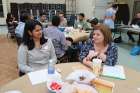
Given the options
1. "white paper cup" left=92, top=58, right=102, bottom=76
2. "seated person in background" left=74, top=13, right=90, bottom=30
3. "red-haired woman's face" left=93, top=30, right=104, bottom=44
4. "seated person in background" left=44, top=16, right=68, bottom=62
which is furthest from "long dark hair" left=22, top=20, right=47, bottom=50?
"seated person in background" left=74, top=13, right=90, bottom=30

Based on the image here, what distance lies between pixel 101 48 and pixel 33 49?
2.56 ft

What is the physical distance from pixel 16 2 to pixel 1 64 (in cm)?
587

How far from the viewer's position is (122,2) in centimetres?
815

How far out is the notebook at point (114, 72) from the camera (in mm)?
1756

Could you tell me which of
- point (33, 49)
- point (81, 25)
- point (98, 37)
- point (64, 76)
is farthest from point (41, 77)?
point (81, 25)

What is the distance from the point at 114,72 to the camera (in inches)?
72.4

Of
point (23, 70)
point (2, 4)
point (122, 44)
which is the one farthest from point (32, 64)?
point (2, 4)

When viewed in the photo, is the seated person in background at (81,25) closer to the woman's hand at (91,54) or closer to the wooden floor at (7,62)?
the wooden floor at (7,62)

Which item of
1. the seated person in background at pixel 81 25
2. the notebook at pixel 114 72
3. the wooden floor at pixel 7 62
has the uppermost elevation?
the seated person in background at pixel 81 25

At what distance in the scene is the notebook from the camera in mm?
1756

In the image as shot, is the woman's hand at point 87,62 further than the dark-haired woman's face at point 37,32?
No

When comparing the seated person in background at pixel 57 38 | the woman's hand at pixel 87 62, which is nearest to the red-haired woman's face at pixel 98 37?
the woman's hand at pixel 87 62

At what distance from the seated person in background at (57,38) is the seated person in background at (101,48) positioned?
1208 millimetres

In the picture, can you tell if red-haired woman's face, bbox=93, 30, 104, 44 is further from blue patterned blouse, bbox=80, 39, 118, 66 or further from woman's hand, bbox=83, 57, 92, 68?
woman's hand, bbox=83, 57, 92, 68
